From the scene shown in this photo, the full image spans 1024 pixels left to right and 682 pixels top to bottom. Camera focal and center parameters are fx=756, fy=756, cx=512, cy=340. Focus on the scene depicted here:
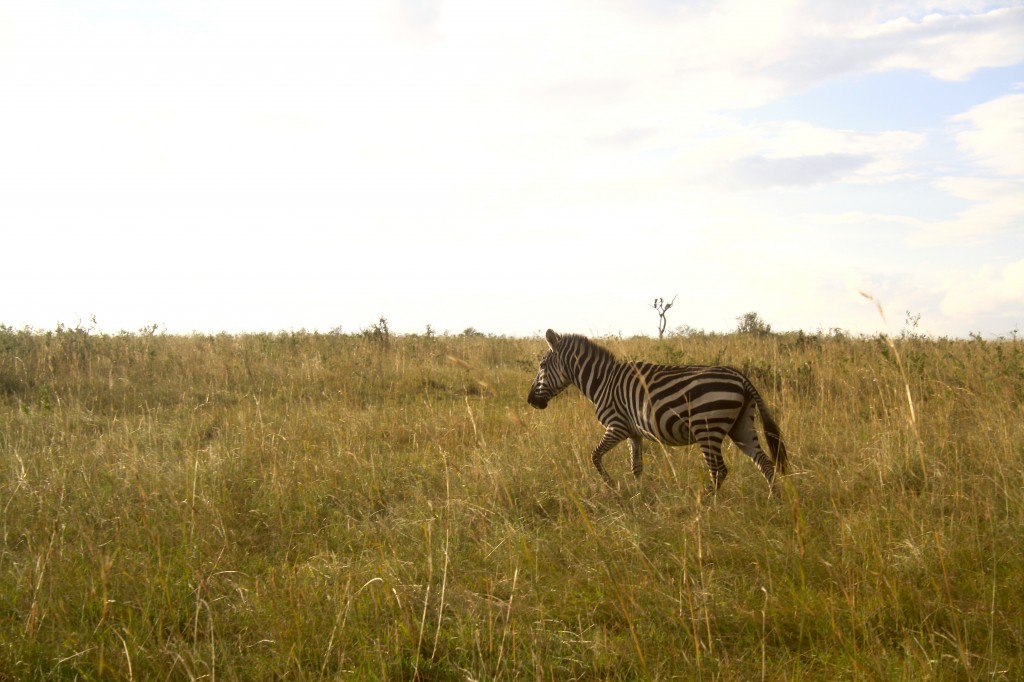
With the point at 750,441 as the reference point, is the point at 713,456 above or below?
below

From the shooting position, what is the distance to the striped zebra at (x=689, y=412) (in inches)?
242

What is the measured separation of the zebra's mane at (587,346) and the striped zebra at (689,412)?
0.85ft

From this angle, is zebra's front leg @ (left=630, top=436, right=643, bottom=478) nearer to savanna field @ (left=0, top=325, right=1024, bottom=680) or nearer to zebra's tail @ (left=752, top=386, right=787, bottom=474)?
savanna field @ (left=0, top=325, right=1024, bottom=680)

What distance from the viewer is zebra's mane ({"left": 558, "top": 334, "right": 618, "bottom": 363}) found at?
25.0ft

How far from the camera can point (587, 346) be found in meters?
7.82

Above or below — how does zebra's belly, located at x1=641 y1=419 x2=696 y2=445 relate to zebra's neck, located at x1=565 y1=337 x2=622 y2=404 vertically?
below

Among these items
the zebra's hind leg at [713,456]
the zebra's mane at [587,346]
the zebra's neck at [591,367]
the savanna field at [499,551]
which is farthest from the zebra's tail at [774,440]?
the zebra's mane at [587,346]

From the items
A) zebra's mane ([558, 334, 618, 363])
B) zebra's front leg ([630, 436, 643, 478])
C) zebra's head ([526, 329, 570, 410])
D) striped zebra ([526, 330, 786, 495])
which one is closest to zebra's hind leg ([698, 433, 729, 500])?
striped zebra ([526, 330, 786, 495])

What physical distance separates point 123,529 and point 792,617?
4485 millimetres

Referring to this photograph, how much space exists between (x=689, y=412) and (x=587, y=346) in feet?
6.34

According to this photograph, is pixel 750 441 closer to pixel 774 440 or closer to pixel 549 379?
pixel 774 440

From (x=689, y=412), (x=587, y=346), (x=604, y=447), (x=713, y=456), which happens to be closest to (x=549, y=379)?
(x=587, y=346)

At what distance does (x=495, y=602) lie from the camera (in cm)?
395

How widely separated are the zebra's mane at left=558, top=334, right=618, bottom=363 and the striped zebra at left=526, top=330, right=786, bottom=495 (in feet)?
0.85
